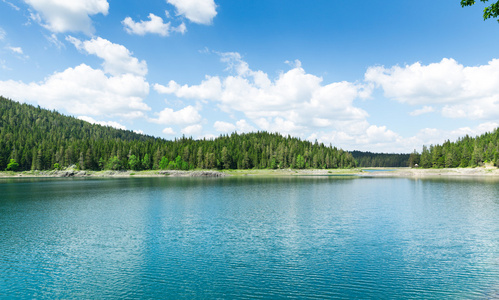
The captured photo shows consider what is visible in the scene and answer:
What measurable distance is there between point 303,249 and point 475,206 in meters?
40.2

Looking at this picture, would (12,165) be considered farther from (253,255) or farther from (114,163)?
(253,255)

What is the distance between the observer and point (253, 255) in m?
26.0

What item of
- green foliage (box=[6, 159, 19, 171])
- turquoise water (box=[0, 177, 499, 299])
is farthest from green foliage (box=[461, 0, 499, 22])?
green foliage (box=[6, 159, 19, 171])

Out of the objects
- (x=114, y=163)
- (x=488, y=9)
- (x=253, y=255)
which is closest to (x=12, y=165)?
(x=114, y=163)

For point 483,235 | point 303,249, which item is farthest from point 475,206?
point 303,249

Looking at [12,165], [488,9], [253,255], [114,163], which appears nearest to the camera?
[488,9]

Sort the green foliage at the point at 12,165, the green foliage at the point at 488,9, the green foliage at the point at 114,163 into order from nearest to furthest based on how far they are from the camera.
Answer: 1. the green foliage at the point at 488,9
2. the green foliage at the point at 12,165
3. the green foliage at the point at 114,163

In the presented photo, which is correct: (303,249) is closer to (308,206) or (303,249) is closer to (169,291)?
(169,291)

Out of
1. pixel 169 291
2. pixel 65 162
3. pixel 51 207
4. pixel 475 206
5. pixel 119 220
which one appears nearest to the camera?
pixel 169 291

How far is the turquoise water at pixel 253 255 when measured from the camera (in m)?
19.2

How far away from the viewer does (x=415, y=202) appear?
57.8m

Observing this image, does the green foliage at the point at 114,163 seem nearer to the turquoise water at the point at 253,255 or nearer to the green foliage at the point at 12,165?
the green foliage at the point at 12,165

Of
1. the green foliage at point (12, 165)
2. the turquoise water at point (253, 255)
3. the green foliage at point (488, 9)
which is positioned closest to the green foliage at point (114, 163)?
the green foliage at point (12, 165)

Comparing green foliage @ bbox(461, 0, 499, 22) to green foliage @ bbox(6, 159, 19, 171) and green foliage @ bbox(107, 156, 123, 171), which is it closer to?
green foliage @ bbox(107, 156, 123, 171)
